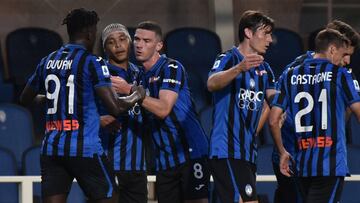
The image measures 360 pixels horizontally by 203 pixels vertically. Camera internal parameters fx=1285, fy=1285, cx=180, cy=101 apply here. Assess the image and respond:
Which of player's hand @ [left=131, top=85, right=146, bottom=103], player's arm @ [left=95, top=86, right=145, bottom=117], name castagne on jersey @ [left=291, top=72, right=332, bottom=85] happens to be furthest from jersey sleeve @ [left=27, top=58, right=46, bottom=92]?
name castagne on jersey @ [left=291, top=72, right=332, bottom=85]

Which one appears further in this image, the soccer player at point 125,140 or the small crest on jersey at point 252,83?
the soccer player at point 125,140

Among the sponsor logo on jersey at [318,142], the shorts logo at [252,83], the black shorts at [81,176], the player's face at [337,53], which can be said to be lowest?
the black shorts at [81,176]

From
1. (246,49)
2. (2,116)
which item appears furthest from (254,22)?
(2,116)

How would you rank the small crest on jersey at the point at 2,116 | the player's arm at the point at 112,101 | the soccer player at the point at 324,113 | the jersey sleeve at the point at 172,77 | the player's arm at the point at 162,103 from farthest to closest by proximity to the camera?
the small crest on jersey at the point at 2,116 < the jersey sleeve at the point at 172,77 < the player's arm at the point at 162,103 < the soccer player at the point at 324,113 < the player's arm at the point at 112,101

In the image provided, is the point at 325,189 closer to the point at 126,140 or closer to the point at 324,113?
the point at 324,113

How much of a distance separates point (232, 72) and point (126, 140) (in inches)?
49.9

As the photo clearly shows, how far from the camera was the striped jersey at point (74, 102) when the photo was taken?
26.9 ft

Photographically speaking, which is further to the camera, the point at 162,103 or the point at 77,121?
the point at 162,103

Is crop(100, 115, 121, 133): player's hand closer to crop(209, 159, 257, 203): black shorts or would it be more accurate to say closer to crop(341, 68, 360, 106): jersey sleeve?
crop(209, 159, 257, 203): black shorts

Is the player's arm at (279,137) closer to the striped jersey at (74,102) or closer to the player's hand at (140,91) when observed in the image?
the player's hand at (140,91)

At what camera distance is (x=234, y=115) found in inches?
337

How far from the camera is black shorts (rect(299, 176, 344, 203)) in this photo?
8305 mm

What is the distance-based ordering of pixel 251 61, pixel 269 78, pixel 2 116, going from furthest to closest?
pixel 2 116 → pixel 269 78 → pixel 251 61

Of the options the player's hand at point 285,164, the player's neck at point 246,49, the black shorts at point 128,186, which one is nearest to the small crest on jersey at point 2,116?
the black shorts at point 128,186
